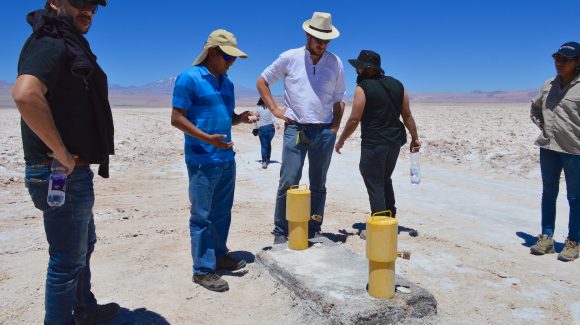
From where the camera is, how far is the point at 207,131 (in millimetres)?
3834

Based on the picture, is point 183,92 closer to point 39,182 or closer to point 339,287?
point 39,182

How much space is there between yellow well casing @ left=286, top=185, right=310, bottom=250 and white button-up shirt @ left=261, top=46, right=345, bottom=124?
78cm

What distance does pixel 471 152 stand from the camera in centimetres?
1276

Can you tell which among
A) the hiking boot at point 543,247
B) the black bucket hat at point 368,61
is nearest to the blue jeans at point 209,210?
the black bucket hat at point 368,61

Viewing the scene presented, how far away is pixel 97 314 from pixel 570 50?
4.95 meters

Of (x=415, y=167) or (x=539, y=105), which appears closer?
(x=539, y=105)

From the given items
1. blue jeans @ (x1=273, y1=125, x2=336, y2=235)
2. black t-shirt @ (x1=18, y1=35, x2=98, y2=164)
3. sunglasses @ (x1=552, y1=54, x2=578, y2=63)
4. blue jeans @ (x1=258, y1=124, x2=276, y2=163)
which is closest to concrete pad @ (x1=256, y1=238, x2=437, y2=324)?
blue jeans @ (x1=273, y1=125, x2=336, y2=235)

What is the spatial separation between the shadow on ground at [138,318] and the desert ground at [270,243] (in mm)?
13

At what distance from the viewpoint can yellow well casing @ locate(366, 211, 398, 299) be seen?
3258mm

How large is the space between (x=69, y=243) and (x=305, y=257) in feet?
7.33

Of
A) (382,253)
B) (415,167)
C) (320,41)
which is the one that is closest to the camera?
(382,253)

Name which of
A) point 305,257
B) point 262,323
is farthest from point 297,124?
point 262,323

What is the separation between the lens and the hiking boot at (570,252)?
4875 millimetres

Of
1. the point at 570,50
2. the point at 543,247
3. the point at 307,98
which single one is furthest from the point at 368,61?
the point at 543,247
